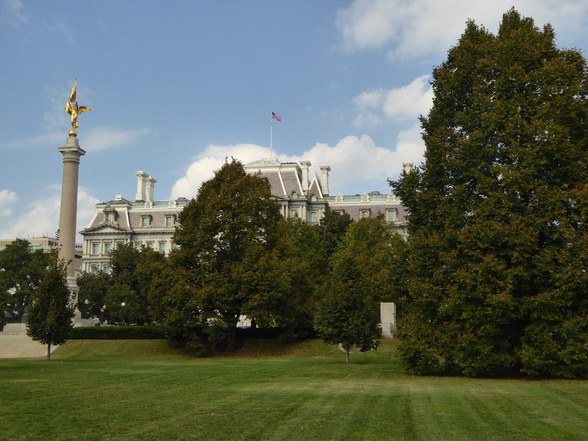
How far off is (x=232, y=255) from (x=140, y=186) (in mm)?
70619

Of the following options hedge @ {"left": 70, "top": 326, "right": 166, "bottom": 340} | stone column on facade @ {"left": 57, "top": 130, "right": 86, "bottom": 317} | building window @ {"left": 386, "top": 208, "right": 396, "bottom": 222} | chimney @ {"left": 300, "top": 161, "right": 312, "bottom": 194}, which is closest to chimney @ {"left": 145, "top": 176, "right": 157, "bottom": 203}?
chimney @ {"left": 300, "top": 161, "right": 312, "bottom": 194}

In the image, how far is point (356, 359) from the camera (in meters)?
34.8

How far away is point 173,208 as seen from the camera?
10744 centimetres

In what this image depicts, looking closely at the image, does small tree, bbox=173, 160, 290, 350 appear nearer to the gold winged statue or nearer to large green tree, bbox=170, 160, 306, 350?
large green tree, bbox=170, 160, 306, 350

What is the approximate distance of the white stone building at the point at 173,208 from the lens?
97688mm

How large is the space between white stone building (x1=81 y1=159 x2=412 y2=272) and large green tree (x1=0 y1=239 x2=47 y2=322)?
1107 inches

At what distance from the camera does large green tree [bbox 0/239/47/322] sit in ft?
216

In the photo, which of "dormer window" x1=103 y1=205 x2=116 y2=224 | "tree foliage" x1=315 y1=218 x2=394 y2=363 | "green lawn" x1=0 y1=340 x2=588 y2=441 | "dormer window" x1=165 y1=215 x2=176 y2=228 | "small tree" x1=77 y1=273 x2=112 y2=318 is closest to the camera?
"green lawn" x1=0 y1=340 x2=588 y2=441

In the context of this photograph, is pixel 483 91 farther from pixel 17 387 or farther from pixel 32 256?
pixel 32 256

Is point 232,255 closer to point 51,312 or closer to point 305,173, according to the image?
point 51,312

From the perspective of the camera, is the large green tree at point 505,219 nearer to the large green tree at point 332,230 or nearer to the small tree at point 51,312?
the small tree at point 51,312

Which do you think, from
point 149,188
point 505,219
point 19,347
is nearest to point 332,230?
point 19,347

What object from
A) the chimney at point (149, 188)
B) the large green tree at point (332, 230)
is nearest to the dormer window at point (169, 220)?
the chimney at point (149, 188)

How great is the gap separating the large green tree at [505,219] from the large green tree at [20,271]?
171 ft
